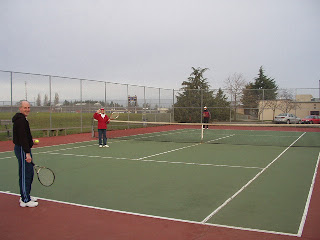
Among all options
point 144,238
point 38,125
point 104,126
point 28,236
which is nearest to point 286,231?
point 144,238

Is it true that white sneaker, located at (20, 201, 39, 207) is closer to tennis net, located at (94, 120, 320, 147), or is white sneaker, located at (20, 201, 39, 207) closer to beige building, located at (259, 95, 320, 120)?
tennis net, located at (94, 120, 320, 147)

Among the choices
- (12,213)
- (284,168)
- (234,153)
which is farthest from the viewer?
(234,153)

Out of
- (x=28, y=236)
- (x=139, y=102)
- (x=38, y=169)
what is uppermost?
(x=139, y=102)

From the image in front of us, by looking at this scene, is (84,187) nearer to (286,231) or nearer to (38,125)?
(286,231)

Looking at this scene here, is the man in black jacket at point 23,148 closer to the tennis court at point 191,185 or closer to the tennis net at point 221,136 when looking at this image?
the tennis court at point 191,185

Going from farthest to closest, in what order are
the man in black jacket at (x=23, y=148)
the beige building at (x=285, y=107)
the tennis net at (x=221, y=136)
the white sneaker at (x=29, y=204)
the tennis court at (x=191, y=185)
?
the beige building at (x=285, y=107) → the tennis net at (x=221, y=136) → the white sneaker at (x=29, y=204) → the man in black jacket at (x=23, y=148) → the tennis court at (x=191, y=185)

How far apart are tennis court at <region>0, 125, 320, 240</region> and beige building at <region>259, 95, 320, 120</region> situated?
19500 millimetres

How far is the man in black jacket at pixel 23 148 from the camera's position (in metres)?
5.32

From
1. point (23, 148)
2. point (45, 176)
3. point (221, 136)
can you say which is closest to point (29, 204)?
point (45, 176)

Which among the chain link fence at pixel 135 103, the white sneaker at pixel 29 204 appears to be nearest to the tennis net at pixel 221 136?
the chain link fence at pixel 135 103

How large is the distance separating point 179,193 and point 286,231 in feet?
7.70

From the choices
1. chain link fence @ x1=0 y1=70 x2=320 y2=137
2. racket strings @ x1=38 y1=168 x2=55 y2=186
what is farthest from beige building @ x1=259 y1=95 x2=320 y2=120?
racket strings @ x1=38 y1=168 x2=55 y2=186

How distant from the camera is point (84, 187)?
692cm

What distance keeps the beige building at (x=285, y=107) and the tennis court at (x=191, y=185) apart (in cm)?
1950
